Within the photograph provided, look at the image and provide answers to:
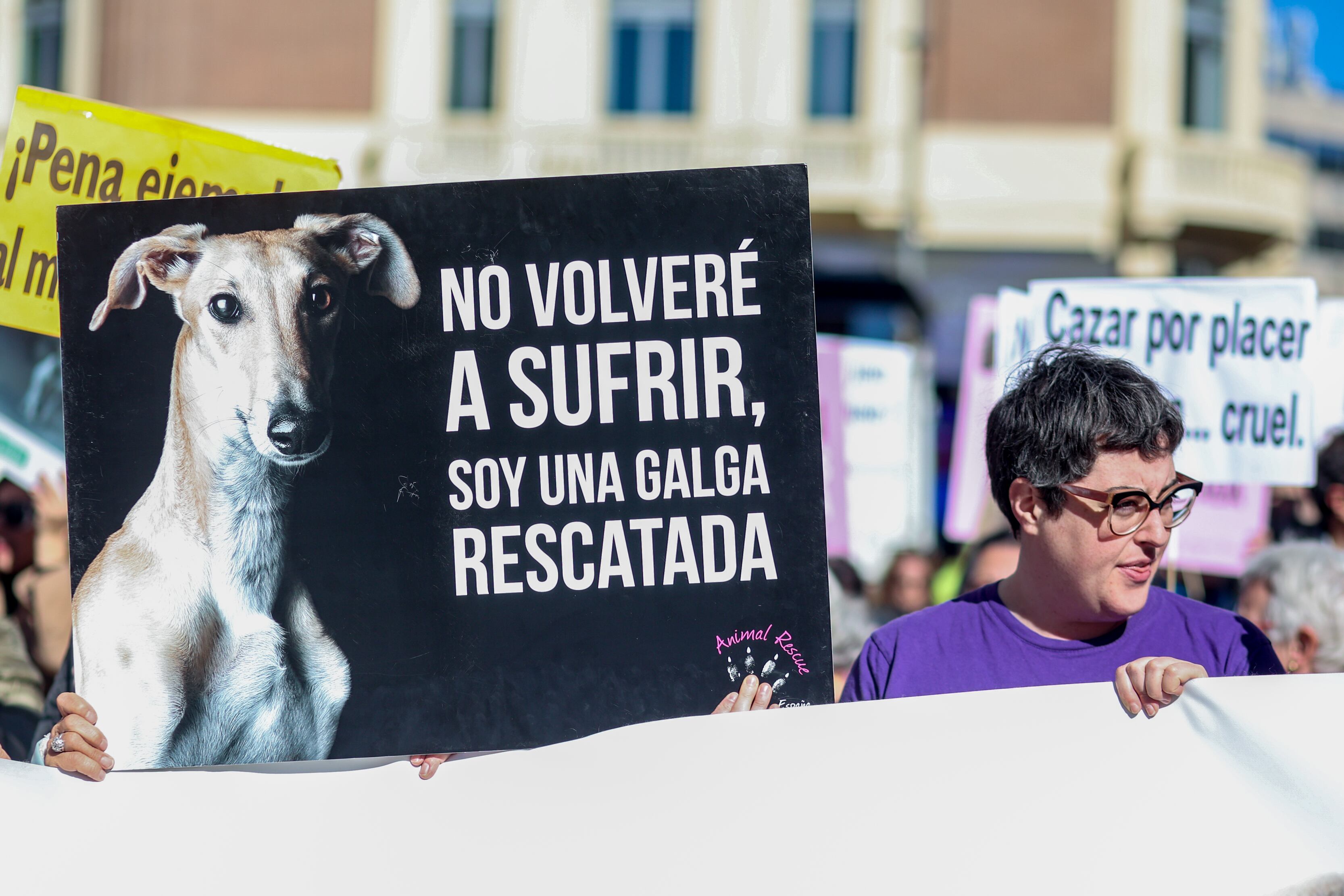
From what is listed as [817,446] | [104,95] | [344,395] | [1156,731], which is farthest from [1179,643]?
→ [104,95]

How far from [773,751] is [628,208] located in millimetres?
780

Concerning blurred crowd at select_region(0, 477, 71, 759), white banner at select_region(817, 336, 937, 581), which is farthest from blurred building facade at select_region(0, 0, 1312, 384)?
blurred crowd at select_region(0, 477, 71, 759)

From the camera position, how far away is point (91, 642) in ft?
6.59

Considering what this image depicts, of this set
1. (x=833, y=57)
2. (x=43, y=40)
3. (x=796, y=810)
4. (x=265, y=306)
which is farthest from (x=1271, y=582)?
(x=43, y=40)

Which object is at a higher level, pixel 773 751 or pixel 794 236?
pixel 794 236

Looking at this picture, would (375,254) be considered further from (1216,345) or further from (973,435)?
(973,435)

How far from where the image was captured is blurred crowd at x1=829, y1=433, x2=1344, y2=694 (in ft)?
10.1

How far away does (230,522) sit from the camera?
199 cm

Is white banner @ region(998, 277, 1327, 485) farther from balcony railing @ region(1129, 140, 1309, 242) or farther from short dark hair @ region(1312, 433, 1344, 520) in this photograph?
balcony railing @ region(1129, 140, 1309, 242)

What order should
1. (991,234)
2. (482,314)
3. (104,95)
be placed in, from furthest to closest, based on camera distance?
(104,95) < (991,234) < (482,314)

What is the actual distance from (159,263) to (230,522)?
0.40 metres

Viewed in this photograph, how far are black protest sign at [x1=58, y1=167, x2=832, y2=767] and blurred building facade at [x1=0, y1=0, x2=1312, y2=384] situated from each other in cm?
1104

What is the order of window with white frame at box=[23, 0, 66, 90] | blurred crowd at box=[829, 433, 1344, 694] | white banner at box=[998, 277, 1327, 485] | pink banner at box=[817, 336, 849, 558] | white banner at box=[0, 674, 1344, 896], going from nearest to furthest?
white banner at box=[0, 674, 1344, 896] < blurred crowd at box=[829, 433, 1344, 694] < white banner at box=[998, 277, 1327, 485] < pink banner at box=[817, 336, 849, 558] < window with white frame at box=[23, 0, 66, 90]

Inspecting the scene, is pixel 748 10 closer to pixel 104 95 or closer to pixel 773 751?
pixel 104 95
